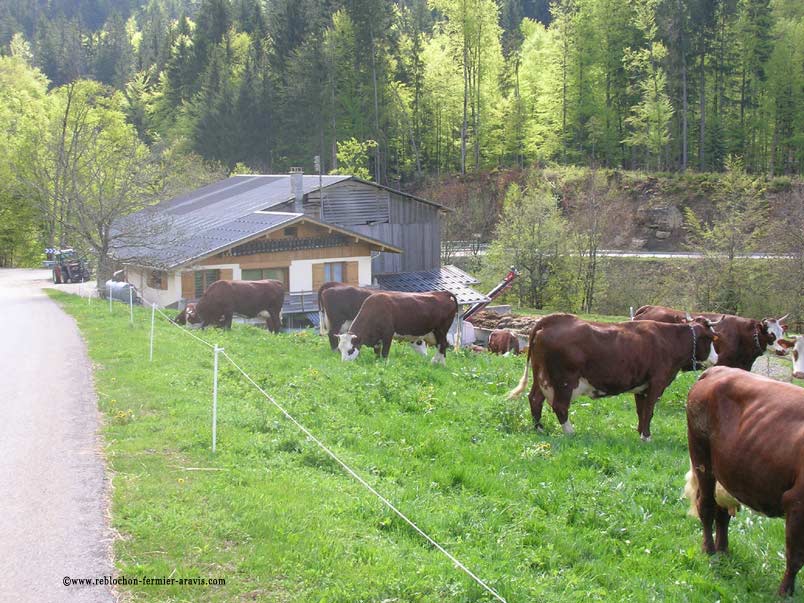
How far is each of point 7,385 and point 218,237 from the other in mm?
21114

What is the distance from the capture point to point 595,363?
46.2ft

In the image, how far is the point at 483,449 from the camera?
482 inches

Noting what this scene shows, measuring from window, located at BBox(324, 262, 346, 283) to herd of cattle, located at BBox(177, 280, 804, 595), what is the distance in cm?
912

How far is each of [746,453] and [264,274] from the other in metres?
30.2

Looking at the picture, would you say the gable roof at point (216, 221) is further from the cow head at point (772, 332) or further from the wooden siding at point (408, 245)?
the cow head at point (772, 332)

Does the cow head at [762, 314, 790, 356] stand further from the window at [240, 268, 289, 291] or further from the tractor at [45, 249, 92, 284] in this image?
the tractor at [45, 249, 92, 284]

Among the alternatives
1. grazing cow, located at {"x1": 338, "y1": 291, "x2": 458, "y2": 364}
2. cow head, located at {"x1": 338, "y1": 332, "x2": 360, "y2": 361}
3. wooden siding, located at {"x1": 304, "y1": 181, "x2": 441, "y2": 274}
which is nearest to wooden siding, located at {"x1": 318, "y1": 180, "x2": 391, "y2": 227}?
wooden siding, located at {"x1": 304, "y1": 181, "x2": 441, "y2": 274}

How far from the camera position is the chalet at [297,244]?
3569cm

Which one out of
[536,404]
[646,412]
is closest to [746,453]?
[646,412]

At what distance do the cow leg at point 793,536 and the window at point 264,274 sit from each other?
30.1m

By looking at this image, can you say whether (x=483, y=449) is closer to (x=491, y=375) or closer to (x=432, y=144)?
(x=491, y=375)

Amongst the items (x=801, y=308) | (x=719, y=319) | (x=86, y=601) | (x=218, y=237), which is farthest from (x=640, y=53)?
(x=86, y=601)

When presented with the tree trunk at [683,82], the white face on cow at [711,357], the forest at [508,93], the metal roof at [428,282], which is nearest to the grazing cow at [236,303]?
the metal roof at [428,282]

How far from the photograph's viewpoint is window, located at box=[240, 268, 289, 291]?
119 feet
